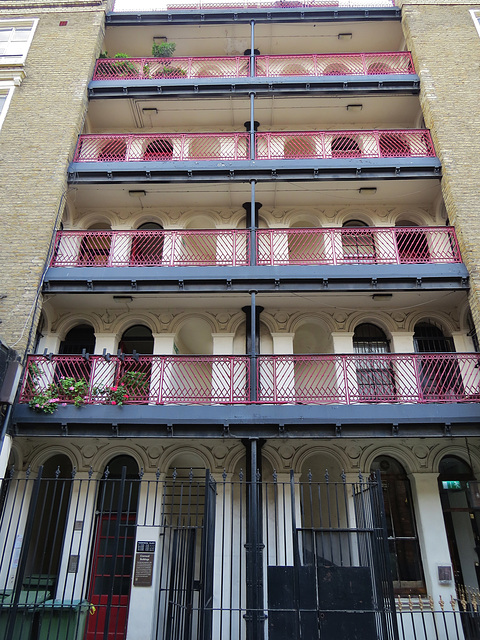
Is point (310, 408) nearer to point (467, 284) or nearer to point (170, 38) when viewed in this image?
point (467, 284)

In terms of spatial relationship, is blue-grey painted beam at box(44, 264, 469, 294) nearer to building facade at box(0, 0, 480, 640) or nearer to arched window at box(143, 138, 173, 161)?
building facade at box(0, 0, 480, 640)

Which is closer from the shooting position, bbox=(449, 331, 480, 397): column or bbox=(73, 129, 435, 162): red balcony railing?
bbox=(449, 331, 480, 397): column

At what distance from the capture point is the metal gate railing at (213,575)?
602cm

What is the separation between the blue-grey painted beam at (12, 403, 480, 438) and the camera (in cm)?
927

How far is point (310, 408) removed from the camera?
9.38 m

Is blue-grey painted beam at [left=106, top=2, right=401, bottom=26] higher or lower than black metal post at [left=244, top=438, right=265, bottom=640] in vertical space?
higher

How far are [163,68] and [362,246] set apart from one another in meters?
8.67

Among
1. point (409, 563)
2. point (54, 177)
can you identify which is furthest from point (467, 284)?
point (54, 177)

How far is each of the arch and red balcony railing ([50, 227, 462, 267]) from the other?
245 centimetres

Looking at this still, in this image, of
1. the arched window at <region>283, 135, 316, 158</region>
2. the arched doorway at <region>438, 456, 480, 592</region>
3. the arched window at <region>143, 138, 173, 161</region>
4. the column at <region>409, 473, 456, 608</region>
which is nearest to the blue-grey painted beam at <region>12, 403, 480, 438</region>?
the column at <region>409, 473, 456, 608</region>

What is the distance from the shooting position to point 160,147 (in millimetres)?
15016

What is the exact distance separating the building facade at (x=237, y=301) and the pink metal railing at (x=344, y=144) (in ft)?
0.32

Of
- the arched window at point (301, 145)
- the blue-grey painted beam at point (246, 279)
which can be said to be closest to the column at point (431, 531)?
the blue-grey painted beam at point (246, 279)

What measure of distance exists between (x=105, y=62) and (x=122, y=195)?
475 cm
